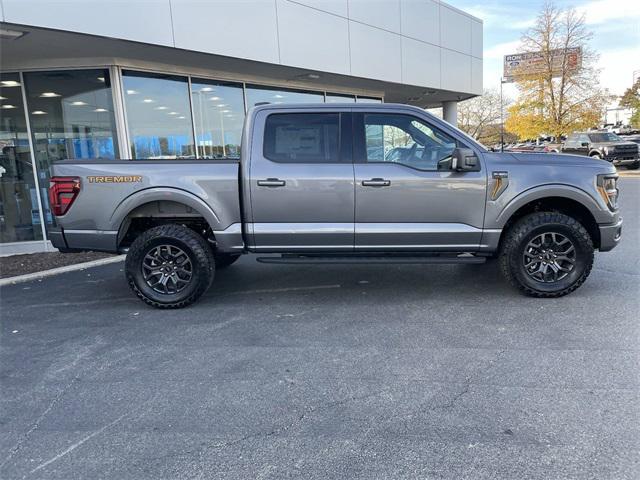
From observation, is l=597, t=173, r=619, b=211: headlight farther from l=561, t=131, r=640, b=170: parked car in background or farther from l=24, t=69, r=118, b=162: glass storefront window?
l=561, t=131, r=640, b=170: parked car in background

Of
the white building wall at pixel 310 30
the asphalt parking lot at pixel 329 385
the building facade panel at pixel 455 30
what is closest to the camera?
the asphalt parking lot at pixel 329 385

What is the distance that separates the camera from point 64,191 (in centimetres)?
491

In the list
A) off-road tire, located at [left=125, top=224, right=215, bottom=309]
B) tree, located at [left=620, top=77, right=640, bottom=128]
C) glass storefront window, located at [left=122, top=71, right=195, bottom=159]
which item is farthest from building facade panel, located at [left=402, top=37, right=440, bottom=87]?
tree, located at [left=620, top=77, right=640, bottom=128]

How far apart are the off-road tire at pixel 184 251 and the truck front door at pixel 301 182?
55cm

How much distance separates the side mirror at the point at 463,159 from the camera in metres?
4.62

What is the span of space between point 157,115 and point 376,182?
653 centimetres

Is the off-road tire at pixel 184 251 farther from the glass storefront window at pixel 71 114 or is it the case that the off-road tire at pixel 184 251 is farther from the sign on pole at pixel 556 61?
the sign on pole at pixel 556 61

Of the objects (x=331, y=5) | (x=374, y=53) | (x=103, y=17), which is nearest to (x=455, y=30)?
(x=374, y=53)

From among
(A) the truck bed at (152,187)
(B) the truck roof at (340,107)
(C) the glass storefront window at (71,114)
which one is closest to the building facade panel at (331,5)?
(C) the glass storefront window at (71,114)

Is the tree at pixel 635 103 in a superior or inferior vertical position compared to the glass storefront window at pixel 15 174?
superior

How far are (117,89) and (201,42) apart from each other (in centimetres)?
187

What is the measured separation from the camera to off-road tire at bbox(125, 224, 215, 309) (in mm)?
4941

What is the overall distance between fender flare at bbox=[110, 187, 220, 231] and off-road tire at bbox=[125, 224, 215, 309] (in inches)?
11.7

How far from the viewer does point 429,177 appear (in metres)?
4.81
